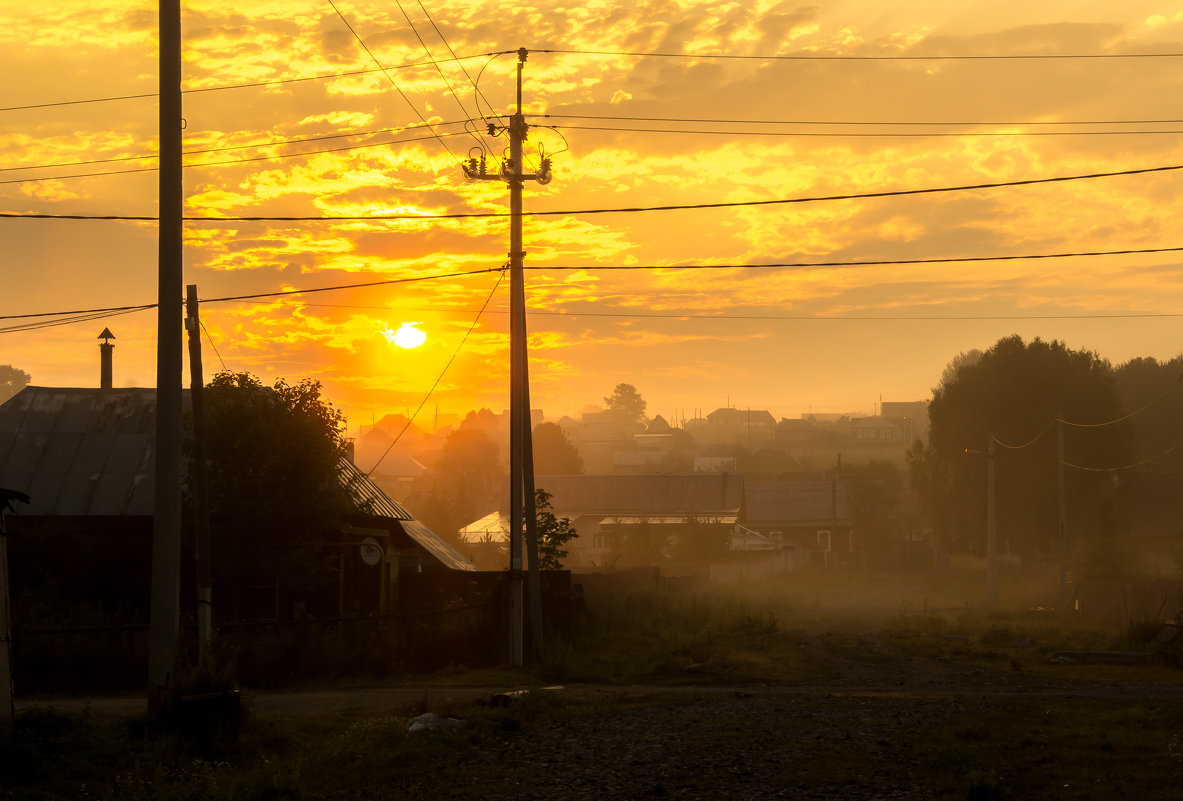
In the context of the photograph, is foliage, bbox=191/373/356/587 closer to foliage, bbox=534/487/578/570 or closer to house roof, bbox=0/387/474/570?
house roof, bbox=0/387/474/570

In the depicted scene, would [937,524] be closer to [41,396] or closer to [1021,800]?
[41,396]

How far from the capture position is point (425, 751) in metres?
12.9

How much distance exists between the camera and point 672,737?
1401 centimetres

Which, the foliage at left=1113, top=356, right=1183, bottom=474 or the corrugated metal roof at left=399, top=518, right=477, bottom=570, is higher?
the foliage at left=1113, top=356, right=1183, bottom=474

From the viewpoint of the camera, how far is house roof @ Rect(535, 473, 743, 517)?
8912 centimetres

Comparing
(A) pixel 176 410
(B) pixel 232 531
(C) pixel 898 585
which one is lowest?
(C) pixel 898 585

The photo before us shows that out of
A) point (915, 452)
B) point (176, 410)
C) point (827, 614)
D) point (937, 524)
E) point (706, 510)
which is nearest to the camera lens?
point (176, 410)

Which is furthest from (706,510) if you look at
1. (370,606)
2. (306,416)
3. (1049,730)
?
(1049,730)

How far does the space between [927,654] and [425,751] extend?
1941cm

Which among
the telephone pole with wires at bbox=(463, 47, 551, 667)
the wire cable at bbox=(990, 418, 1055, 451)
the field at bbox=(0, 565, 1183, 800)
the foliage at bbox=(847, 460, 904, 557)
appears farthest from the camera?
the foliage at bbox=(847, 460, 904, 557)

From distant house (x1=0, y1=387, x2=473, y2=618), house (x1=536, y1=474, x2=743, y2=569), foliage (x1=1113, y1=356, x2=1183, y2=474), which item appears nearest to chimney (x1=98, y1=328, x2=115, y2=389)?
distant house (x1=0, y1=387, x2=473, y2=618)

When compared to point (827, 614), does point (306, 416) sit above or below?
above

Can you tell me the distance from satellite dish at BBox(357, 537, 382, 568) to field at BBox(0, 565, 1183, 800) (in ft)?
23.1

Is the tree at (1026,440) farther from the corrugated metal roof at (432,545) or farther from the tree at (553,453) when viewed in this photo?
the tree at (553,453)
